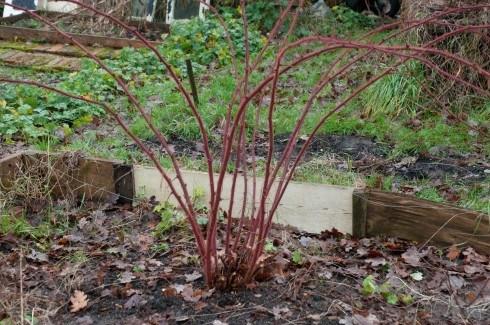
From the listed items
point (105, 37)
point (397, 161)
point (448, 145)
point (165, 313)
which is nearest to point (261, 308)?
point (165, 313)

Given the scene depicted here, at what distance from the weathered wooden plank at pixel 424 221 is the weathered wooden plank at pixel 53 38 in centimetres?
634

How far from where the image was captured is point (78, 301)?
3371 millimetres

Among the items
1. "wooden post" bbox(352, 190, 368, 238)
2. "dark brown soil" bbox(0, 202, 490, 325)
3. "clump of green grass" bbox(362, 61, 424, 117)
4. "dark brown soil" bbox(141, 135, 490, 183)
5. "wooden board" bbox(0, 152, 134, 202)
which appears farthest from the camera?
"clump of green grass" bbox(362, 61, 424, 117)

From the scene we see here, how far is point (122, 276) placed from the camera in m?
3.64

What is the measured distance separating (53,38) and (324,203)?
7192 millimetres

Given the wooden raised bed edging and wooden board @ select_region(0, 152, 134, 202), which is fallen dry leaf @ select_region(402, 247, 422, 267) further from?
wooden board @ select_region(0, 152, 134, 202)

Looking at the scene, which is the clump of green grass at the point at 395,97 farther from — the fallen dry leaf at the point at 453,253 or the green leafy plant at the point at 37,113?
the fallen dry leaf at the point at 453,253

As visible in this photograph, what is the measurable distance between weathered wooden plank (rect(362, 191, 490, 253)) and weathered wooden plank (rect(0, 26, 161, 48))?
20.8 feet

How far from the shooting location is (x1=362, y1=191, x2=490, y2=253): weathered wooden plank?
3.94 m

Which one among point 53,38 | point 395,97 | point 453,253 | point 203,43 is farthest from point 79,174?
point 53,38

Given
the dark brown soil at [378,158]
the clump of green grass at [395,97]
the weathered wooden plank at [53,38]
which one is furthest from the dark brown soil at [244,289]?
the weathered wooden plank at [53,38]

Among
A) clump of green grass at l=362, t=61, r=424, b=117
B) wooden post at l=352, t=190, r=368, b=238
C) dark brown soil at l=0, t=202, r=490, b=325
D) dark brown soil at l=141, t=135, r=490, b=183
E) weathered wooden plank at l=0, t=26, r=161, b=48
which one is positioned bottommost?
dark brown soil at l=0, t=202, r=490, b=325

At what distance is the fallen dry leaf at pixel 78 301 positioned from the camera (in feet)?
10.9

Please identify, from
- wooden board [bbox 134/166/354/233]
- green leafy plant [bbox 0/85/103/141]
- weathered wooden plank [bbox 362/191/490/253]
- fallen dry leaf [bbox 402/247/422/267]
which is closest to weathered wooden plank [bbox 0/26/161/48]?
green leafy plant [bbox 0/85/103/141]
